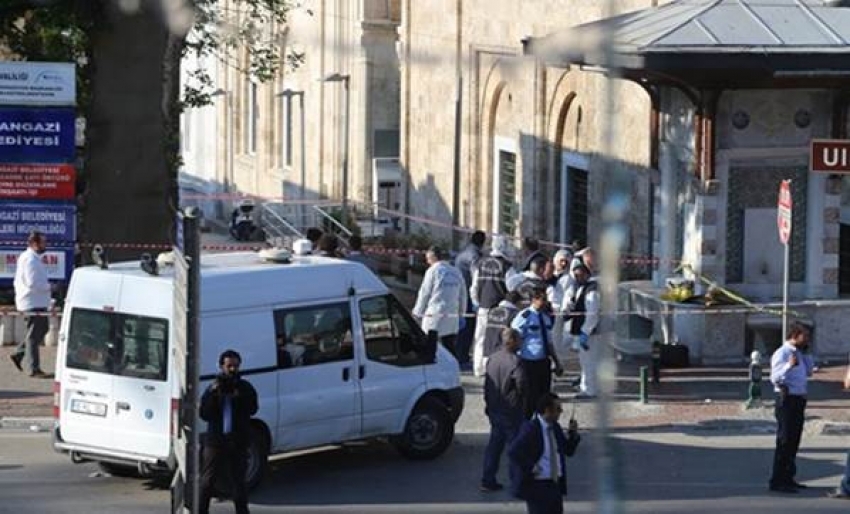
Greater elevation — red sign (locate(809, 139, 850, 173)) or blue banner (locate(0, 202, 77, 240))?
red sign (locate(809, 139, 850, 173))

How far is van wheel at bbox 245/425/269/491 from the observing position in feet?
54.6

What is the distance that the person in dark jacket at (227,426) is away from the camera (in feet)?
50.4

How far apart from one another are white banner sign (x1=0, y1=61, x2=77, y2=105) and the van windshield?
8.10m

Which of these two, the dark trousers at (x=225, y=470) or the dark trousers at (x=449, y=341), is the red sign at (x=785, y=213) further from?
the dark trousers at (x=225, y=470)

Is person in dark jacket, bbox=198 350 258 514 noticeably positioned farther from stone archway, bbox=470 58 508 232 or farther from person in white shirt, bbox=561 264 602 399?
stone archway, bbox=470 58 508 232

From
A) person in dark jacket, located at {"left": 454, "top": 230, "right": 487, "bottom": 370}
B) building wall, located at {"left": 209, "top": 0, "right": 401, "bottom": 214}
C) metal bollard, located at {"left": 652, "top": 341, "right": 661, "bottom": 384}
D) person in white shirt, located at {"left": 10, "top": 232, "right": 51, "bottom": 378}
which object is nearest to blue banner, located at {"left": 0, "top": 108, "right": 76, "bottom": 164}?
person in white shirt, located at {"left": 10, "top": 232, "right": 51, "bottom": 378}

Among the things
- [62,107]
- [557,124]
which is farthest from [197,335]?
[557,124]

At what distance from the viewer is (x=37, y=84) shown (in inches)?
968

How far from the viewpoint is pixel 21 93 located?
2459 centimetres

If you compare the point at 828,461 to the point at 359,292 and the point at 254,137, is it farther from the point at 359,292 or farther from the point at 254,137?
the point at 254,137

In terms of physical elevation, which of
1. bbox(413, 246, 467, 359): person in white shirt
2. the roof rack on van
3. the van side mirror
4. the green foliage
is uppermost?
the green foliage

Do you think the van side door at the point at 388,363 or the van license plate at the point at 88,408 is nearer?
the van license plate at the point at 88,408

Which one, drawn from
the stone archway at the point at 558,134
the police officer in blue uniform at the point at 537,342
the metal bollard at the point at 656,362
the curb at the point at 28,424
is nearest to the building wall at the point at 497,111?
the stone archway at the point at 558,134

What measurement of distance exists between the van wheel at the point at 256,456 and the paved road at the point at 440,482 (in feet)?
0.81
